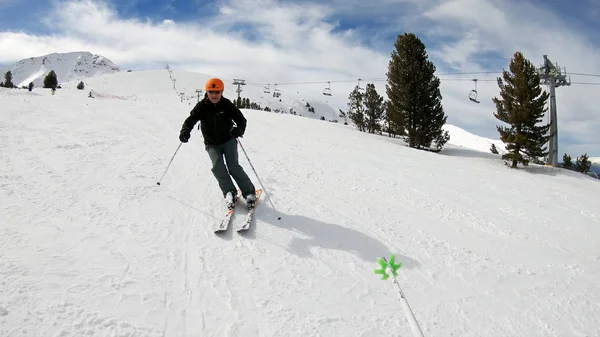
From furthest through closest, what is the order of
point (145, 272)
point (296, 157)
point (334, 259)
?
point (296, 157)
point (334, 259)
point (145, 272)

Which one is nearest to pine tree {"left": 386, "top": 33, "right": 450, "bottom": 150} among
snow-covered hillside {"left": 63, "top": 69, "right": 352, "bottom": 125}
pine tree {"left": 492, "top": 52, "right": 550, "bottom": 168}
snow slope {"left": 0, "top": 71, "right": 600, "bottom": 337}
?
pine tree {"left": 492, "top": 52, "right": 550, "bottom": 168}

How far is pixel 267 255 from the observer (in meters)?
4.57

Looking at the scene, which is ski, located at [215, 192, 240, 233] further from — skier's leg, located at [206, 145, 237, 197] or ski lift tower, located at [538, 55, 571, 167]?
ski lift tower, located at [538, 55, 571, 167]

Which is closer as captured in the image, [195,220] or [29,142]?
[195,220]

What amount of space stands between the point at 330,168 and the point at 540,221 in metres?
5.34

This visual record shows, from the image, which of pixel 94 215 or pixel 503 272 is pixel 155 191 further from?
pixel 503 272

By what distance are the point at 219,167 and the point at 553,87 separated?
3024 cm

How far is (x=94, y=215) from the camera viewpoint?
16.4ft

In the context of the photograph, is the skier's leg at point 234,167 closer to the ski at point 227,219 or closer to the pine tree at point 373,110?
the ski at point 227,219

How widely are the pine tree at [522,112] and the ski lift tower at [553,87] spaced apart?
3.57m

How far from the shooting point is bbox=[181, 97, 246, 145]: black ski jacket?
18.8ft

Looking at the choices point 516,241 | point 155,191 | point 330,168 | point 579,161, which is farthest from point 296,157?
point 579,161

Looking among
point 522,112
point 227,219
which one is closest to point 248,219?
point 227,219

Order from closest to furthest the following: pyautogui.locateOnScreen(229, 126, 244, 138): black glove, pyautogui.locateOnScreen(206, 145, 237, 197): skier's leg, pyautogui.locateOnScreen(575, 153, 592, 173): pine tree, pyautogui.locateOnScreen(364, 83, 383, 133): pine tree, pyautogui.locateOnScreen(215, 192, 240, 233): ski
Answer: pyautogui.locateOnScreen(215, 192, 240, 233): ski < pyautogui.locateOnScreen(229, 126, 244, 138): black glove < pyautogui.locateOnScreen(206, 145, 237, 197): skier's leg < pyautogui.locateOnScreen(364, 83, 383, 133): pine tree < pyautogui.locateOnScreen(575, 153, 592, 173): pine tree
